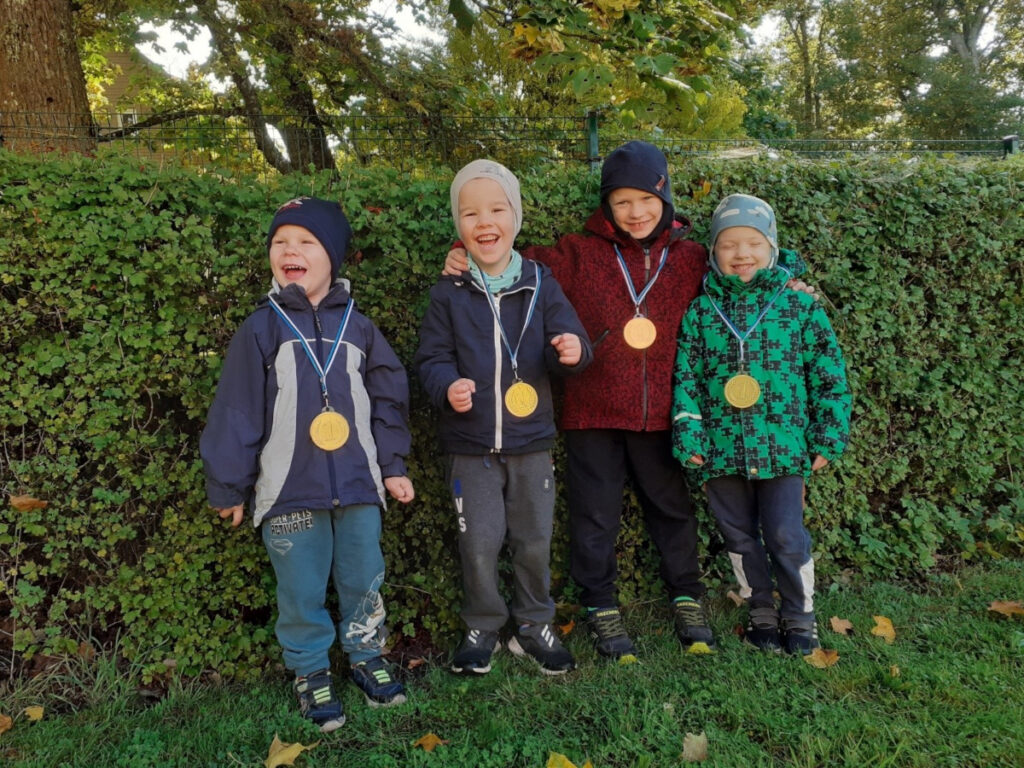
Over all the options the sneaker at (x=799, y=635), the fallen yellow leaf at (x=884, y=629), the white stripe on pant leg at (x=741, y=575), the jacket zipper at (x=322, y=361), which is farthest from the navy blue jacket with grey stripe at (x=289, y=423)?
the fallen yellow leaf at (x=884, y=629)

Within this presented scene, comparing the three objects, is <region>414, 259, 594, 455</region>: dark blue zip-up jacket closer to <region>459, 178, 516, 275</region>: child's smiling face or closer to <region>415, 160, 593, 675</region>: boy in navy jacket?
<region>415, 160, 593, 675</region>: boy in navy jacket

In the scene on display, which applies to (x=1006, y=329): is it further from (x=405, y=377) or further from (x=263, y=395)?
(x=263, y=395)

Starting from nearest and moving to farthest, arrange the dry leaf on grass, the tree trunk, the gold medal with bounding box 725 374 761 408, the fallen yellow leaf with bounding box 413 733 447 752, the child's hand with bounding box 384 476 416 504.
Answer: the dry leaf on grass, the fallen yellow leaf with bounding box 413 733 447 752, the child's hand with bounding box 384 476 416 504, the gold medal with bounding box 725 374 761 408, the tree trunk

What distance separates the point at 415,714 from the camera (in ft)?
9.05

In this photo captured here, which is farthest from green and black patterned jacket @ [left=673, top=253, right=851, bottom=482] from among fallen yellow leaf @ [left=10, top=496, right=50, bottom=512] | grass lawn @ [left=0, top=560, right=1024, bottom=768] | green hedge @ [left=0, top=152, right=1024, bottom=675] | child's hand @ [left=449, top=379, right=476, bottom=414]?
fallen yellow leaf @ [left=10, top=496, right=50, bottom=512]

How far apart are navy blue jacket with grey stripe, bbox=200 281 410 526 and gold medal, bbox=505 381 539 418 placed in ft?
1.59

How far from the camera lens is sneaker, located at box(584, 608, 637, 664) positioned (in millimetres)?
3133

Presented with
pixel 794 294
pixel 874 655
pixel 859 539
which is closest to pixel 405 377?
pixel 794 294

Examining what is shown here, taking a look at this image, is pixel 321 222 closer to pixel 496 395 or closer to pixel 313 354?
pixel 313 354

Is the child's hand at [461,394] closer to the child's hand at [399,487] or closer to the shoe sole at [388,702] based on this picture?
the child's hand at [399,487]

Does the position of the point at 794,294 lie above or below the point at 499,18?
below

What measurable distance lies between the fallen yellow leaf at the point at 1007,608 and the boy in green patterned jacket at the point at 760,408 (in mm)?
969

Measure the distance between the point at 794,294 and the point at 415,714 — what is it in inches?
93.7

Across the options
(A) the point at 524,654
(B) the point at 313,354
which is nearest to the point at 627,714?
(A) the point at 524,654
